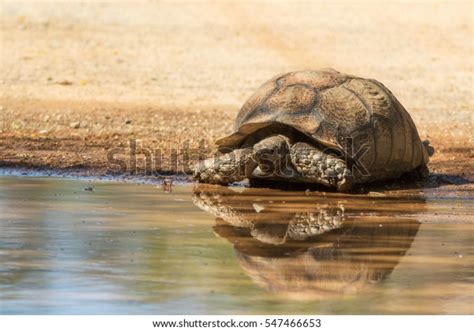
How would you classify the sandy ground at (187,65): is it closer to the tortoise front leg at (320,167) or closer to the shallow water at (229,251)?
the tortoise front leg at (320,167)

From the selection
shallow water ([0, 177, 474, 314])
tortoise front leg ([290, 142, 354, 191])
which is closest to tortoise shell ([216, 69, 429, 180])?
tortoise front leg ([290, 142, 354, 191])

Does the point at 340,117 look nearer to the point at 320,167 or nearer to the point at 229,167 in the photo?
the point at 320,167

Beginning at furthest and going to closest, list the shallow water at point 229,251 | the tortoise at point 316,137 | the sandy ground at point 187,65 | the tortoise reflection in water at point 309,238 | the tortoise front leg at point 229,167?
1. the sandy ground at point 187,65
2. the tortoise front leg at point 229,167
3. the tortoise at point 316,137
4. the tortoise reflection in water at point 309,238
5. the shallow water at point 229,251

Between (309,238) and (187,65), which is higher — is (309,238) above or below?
below

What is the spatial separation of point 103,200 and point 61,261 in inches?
86.0

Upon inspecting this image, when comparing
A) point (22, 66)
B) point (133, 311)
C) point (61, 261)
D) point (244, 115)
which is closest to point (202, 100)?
point (22, 66)

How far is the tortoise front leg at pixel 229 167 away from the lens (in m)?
8.69

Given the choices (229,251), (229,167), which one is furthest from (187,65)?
(229,251)

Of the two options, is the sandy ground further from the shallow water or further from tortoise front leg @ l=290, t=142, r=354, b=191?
the shallow water

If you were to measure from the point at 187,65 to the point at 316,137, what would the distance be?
383 inches

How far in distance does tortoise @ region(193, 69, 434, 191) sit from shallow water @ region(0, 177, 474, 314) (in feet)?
0.65

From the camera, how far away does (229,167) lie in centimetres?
872

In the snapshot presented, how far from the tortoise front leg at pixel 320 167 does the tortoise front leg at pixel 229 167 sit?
1.21ft

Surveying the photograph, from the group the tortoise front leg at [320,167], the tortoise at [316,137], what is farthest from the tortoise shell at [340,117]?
the tortoise front leg at [320,167]
